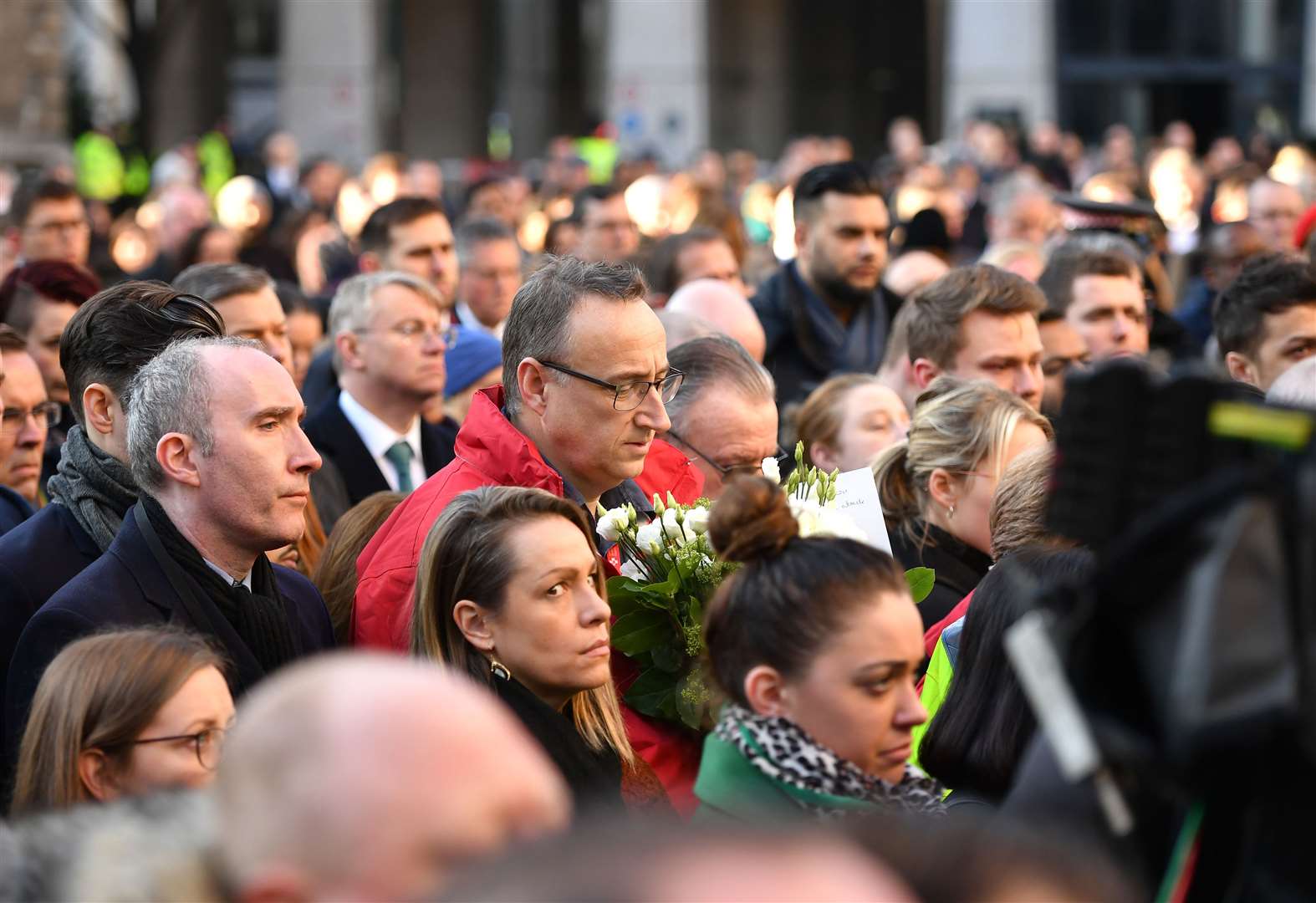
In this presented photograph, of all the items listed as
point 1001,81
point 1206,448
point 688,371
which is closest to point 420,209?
point 688,371

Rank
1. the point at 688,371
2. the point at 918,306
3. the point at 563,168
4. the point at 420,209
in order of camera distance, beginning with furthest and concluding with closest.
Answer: the point at 563,168, the point at 420,209, the point at 918,306, the point at 688,371

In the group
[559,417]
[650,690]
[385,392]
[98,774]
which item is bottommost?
[650,690]

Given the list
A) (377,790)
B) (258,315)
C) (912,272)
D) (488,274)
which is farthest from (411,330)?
(377,790)

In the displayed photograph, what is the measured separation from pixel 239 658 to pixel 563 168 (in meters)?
15.7

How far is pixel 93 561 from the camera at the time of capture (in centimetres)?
431

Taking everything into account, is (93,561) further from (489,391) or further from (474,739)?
(474,739)

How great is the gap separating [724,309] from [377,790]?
5646 millimetres

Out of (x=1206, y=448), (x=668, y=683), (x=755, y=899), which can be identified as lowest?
(x=668, y=683)

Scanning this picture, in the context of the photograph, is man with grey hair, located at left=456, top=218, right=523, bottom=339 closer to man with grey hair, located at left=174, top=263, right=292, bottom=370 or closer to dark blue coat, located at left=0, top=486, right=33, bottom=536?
man with grey hair, located at left=174, top=263, right=292, bottom=370

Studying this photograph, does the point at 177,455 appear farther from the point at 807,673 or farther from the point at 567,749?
the point at 807,673

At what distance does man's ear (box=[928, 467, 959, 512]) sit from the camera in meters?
5.19

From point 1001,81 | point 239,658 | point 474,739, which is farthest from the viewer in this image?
point 1001,81

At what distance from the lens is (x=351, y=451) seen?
675cm

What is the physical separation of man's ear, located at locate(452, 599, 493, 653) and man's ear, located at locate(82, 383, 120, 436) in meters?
1.27
